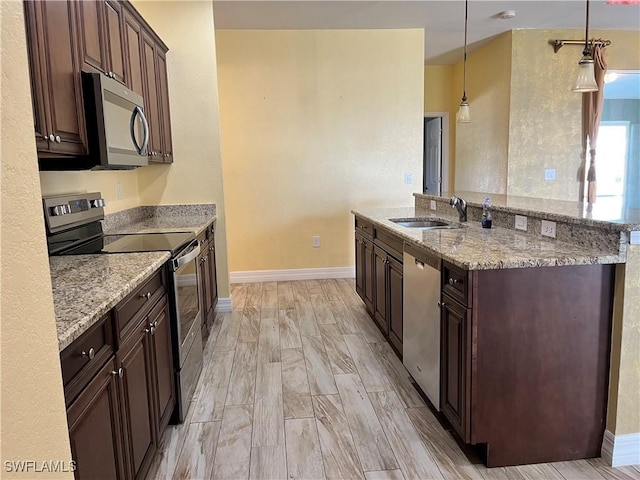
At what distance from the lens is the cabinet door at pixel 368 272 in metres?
3.51

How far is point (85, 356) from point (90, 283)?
0.40 meters

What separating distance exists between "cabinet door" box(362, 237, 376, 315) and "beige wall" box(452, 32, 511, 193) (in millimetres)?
2605

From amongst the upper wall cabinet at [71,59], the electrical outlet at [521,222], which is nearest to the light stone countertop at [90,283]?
the upper wall cabinet at [71,59]

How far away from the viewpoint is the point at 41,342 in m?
0.69

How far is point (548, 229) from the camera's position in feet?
7.27

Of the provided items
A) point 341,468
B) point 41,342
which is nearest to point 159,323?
point 341,468

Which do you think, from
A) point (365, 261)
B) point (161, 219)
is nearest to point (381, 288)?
point (365, 261)

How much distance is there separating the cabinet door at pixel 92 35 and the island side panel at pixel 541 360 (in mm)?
2085

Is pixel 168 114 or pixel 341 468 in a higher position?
pixel 168 114

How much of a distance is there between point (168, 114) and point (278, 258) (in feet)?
6.74

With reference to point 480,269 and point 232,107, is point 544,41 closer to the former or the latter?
point 232,107

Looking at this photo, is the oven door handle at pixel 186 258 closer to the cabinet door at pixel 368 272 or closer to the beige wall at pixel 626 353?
the cabinet door at pixel 368 272

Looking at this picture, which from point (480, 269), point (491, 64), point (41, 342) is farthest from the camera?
point (491, 64)

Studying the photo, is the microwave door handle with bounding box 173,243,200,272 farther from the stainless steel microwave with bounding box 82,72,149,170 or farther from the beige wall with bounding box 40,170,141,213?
the beige wall with bounding box 40,170,141,213
